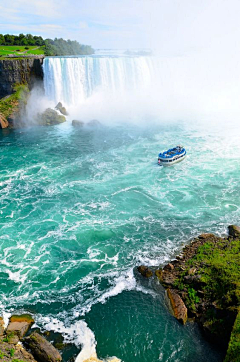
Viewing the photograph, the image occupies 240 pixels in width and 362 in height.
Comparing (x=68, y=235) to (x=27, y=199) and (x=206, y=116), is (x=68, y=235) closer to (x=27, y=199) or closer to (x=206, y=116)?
(x=27, y=199)

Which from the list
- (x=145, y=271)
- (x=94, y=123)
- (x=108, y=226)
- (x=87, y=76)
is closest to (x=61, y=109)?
(x=94, y=123)

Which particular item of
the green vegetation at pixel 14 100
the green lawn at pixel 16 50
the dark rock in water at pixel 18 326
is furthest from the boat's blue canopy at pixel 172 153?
the green lawn at pixel 16 50

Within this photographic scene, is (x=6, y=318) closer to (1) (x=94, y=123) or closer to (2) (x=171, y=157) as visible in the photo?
(2) (x=171, y=157)

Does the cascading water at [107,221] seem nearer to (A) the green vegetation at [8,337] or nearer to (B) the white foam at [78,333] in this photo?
(B) the white foam at [78,333]

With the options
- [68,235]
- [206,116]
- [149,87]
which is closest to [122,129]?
[206,116]

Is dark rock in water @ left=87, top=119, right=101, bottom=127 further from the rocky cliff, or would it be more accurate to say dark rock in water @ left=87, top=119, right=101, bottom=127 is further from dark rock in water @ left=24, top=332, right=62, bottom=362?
dark rock in water @ left=24, top=332, right=62, bottom=362
